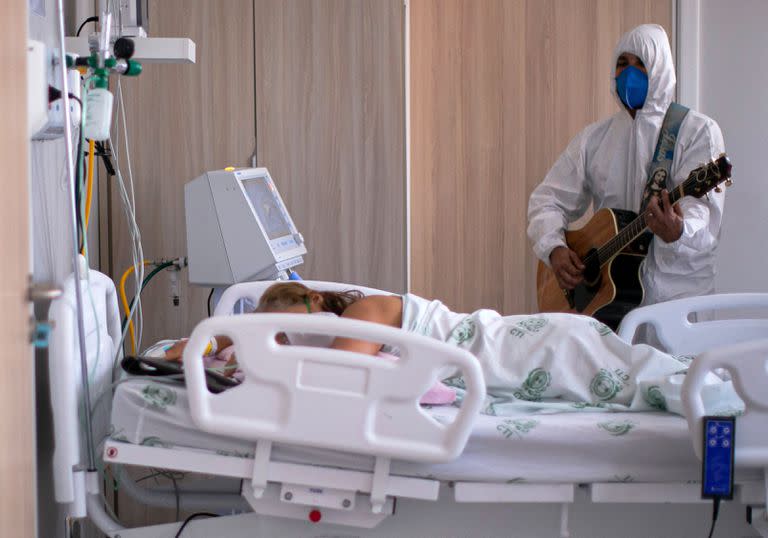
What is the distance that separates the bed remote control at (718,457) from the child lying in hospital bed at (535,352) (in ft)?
0.85

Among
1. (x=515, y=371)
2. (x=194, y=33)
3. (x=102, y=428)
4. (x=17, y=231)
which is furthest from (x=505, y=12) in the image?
(x=17, y=231)

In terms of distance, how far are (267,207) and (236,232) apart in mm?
151

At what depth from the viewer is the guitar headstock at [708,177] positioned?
272cm

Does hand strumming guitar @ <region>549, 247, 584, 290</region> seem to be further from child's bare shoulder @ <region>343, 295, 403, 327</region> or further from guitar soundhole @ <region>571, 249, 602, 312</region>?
child's bare shoulder @ <region>343, 295, 403, 327</region>

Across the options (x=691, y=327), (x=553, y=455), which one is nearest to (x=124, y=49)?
(x=553, y=455)

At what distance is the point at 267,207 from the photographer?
311 centimetres

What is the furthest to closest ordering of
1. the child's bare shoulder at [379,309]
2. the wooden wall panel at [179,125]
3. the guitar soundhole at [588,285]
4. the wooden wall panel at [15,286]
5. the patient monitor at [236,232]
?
the wooden wall panel at [179,125] → the guitar soundhole at [588,285] → the patient monitor at [236,232] → the child's bare shoulder at [379,309] → the wooden wall panel at [15,286]

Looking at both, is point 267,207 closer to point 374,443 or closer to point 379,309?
point 379,309

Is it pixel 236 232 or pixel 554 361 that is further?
pixel 236 232

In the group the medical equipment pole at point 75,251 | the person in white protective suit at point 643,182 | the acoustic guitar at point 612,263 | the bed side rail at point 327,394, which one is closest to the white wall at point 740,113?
the person in white protective suit at point 643,182

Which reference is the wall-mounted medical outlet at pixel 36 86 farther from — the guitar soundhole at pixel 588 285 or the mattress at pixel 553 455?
the guitar soundhole at pixel 588 285

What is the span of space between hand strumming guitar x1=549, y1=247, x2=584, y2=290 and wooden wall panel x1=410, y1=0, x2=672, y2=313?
1120 millimetres

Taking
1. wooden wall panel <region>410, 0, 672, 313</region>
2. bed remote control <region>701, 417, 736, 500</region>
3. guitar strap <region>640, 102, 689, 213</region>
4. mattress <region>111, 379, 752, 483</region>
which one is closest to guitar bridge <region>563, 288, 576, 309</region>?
guitar strap <region>640, 102, 689, 213</region>

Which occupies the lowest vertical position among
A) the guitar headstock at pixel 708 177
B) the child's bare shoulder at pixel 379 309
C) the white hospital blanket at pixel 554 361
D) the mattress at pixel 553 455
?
the mattress at pixel 553 455
